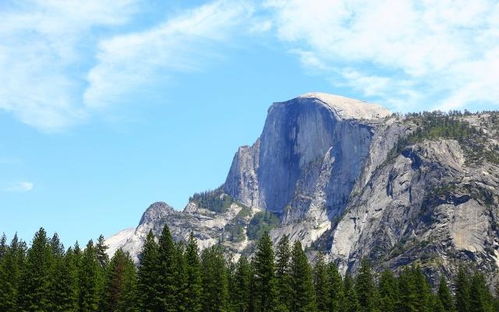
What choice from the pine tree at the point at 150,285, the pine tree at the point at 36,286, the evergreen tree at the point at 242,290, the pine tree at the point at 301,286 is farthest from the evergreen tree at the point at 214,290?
the pine tree at the point at 36,286

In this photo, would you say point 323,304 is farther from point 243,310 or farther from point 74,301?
point 74,301

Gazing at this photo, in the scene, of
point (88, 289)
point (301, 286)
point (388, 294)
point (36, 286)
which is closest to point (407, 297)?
point (388, 294)

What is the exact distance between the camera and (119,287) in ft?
367

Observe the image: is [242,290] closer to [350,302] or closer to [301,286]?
[301,286]

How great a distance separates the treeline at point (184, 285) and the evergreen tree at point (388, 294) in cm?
28

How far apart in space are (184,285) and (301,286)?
21225mm

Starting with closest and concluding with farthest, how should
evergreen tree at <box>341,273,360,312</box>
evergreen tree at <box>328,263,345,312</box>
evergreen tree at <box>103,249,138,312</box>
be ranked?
evergreen tree at <box>103,249,138,312</box> < evergreen tree at <box>328,263,345,312</box> < evergreen tree at <box>341,273,360,312</box>

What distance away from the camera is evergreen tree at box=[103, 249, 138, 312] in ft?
346

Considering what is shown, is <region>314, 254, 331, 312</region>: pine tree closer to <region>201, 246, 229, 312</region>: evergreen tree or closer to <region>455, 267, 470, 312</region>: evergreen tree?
<region>201, 246, 229, 312</region>: evergreen tree

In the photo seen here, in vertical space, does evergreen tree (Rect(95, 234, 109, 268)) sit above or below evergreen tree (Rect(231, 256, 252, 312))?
above

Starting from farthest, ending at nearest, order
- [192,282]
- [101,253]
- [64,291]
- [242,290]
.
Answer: [101,253]
[242,290]
[64,291]
[192,282]

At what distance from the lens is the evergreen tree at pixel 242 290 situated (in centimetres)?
10769

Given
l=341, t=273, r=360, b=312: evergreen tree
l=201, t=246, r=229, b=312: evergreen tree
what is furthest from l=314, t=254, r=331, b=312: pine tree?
l=201, t=246, r=229, b=312: evergreen tree

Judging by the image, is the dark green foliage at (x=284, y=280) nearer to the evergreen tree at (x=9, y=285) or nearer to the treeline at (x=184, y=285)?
the treeline at (x=184, y=285)
